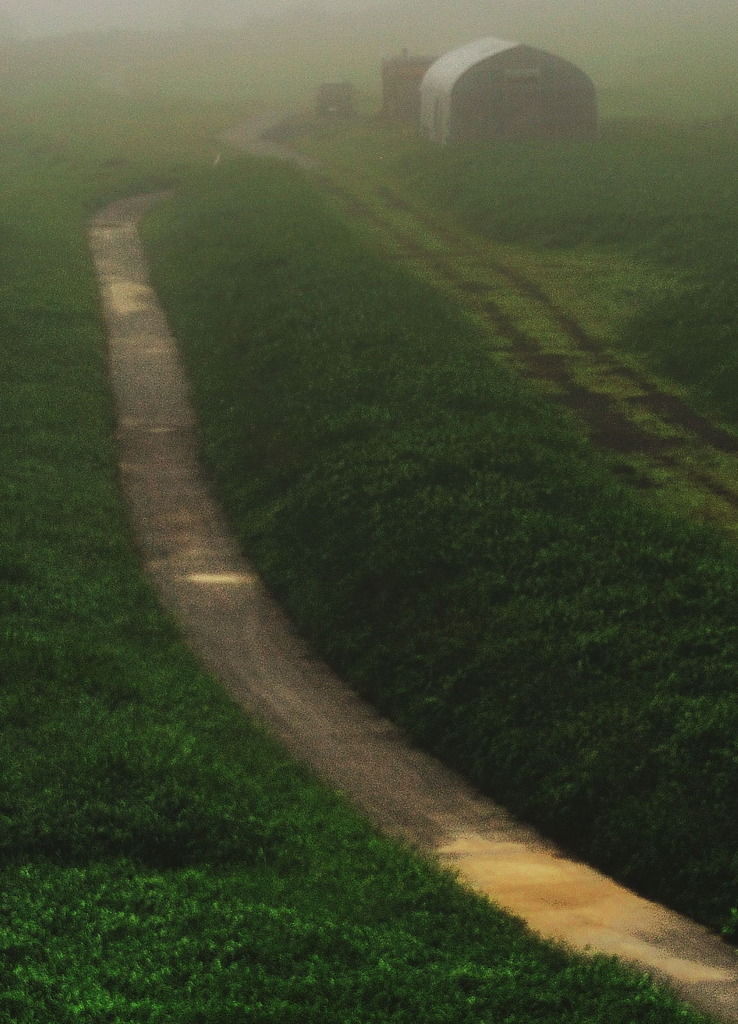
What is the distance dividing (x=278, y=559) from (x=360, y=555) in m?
1.46

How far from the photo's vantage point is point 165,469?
82.3 ft

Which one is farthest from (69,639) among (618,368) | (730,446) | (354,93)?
(354,93)

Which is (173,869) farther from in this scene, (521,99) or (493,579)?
(521,99)

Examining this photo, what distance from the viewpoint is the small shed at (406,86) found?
6888 centimetres

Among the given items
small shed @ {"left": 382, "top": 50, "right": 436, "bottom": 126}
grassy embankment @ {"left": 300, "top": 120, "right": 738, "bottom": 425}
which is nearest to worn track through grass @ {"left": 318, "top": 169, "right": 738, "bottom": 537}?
grassy embankment @ {"left": 300, "top": 120, "right": 738, "bottom": 425}

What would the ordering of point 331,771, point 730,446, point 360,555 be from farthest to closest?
point 730,446, point 360,555, point 331,771

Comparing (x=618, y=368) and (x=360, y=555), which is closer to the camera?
(x=360, y=555)

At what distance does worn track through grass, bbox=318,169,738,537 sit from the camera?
854 inches

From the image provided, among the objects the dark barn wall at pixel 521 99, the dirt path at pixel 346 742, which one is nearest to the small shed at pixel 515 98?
the dark barn wall at pixel 521 99

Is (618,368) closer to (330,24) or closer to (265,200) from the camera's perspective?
(265,200)

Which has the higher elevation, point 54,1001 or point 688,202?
point 688,202

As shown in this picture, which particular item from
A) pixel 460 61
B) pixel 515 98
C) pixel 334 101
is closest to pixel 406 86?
pixel 334 101

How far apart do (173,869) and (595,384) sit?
1651 cm

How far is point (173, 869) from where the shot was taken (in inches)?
498
